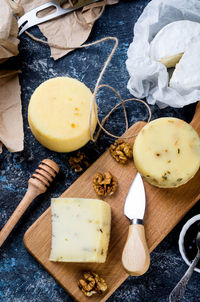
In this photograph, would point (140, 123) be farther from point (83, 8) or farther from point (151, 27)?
point (83, 8)

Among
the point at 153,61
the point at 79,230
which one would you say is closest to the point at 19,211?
the point at 79,230

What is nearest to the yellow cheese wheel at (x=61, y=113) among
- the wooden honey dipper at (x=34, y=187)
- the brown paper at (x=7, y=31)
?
the wooden honey dipper at (x=34, y=187)

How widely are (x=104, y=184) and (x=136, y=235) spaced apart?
171mm

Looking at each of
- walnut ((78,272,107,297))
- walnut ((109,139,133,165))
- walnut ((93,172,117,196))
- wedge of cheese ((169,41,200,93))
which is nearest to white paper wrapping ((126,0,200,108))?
wedge of cheese ((169,41,200,93))

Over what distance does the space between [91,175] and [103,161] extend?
6 centimetres

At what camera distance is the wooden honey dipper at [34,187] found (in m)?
1.17

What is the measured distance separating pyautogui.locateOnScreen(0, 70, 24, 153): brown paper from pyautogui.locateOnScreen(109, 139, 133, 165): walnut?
281 mm

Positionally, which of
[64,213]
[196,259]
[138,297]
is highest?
[64,213]

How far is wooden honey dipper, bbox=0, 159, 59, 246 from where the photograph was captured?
1.17 metres

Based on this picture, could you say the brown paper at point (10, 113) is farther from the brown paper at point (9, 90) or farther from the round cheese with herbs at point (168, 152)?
the round cheese with herbs at point (168, 152)

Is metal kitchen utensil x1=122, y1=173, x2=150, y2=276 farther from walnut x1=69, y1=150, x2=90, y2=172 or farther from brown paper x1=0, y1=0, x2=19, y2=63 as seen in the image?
brown paper x1=0, y1=0, x2=19, y2=63

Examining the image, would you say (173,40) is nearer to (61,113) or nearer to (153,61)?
(153,61)

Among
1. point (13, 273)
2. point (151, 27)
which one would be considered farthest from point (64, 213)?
point (151, 27)

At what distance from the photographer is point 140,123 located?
4.00 feet
